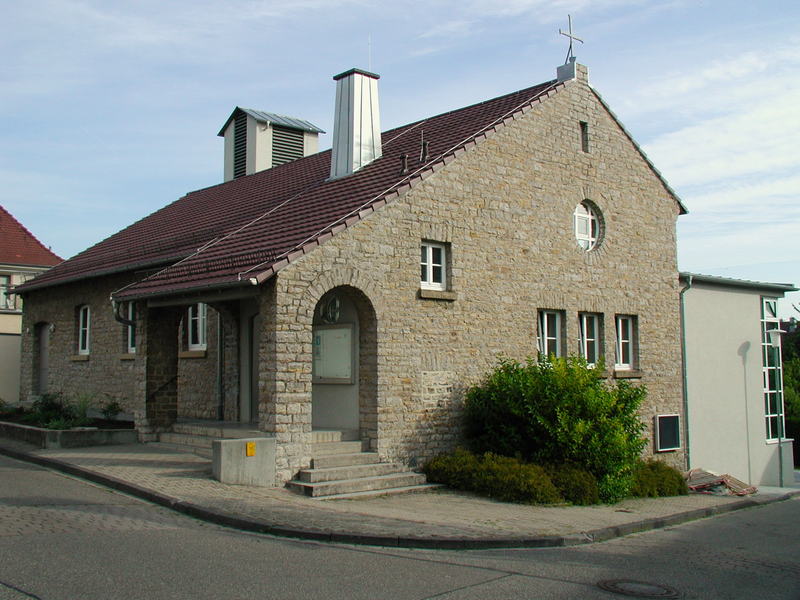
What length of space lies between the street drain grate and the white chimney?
35.6ft

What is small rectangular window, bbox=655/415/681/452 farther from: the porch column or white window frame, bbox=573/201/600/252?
the porch column

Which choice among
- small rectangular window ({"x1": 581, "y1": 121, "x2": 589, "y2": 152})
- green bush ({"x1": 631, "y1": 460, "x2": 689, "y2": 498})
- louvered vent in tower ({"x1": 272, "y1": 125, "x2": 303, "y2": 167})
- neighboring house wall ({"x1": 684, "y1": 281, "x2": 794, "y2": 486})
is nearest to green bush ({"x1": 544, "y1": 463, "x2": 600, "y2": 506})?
green bush ({"x1": 631, "y1": 460, "x2": 689, "y2": 498})

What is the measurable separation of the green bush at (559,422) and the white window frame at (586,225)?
414cm

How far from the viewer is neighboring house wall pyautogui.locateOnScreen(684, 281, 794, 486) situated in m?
19.6

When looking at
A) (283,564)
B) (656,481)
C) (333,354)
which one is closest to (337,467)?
(333,354)

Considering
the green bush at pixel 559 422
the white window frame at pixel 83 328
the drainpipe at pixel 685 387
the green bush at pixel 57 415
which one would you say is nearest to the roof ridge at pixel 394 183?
the green bush at pixel 57 415

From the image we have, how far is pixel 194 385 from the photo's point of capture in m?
16.7

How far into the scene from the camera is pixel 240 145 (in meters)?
25.5

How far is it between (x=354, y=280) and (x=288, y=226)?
6.45ft

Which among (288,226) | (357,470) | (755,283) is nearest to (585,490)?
(357,470)

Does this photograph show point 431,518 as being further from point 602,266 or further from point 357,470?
point 602,266

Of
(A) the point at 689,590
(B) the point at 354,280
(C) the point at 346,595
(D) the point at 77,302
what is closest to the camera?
(C) the point at 346,595

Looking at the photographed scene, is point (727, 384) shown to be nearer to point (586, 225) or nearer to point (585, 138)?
point (586, 225)

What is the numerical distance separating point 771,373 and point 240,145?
1760 centimetres
